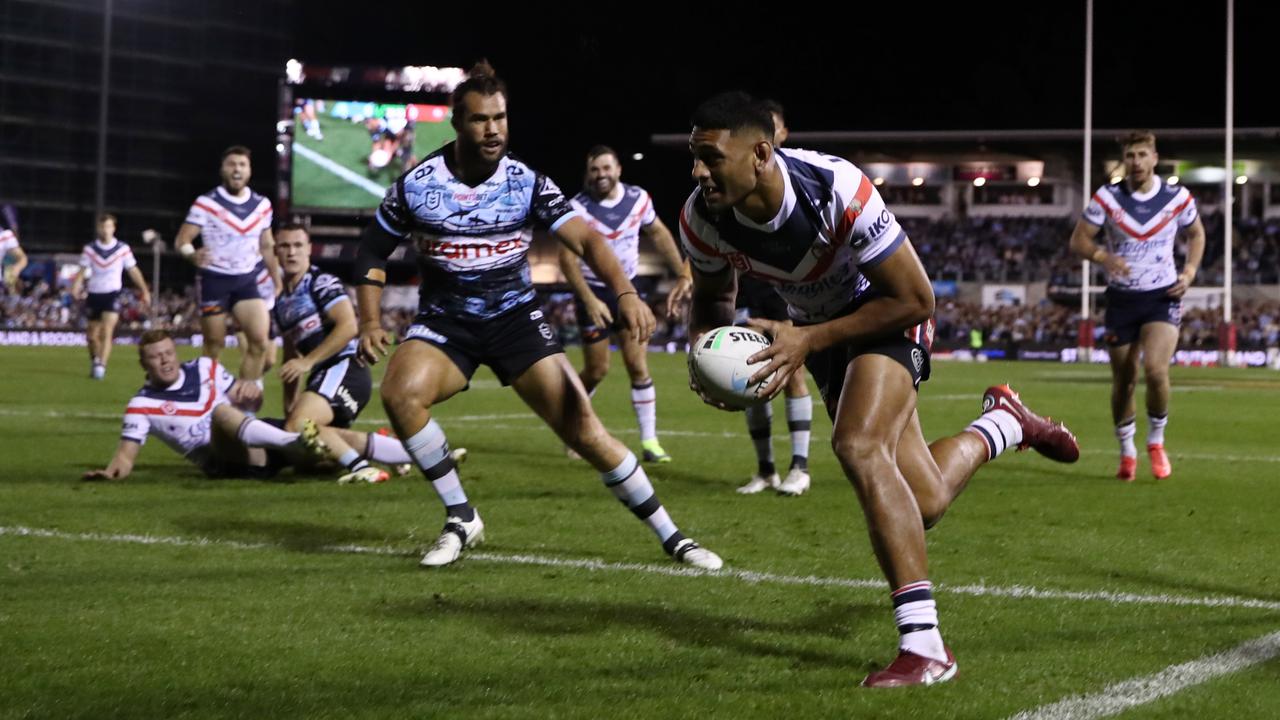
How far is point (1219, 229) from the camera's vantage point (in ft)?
191

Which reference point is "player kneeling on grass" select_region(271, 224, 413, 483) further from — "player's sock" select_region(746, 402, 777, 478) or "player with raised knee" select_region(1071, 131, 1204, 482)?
"player with raised knee" select_region(1071, 131, 1204, 482)

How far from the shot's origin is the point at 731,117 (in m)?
4.71

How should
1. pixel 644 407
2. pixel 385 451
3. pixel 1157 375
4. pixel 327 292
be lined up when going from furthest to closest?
pixel 644 407, pixel 1157 375, pixel 327 292, pixel 385 451

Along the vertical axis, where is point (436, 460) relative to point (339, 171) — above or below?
below

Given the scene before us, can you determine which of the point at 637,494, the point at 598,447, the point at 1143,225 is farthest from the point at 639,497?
the point at 1143,225

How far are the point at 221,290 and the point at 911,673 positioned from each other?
1246 centimetres

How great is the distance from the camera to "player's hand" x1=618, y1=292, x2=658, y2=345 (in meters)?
6.55

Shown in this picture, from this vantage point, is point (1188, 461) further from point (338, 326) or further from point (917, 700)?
point (917, 700)

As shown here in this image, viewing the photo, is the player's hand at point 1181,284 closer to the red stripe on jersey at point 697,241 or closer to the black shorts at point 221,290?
the red stripe on jersey at point 697,241

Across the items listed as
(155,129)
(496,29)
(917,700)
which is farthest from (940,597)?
(155,129)

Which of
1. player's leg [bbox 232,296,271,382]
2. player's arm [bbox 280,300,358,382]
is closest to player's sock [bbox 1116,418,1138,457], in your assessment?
player's arm [bbox 280,300,358,382]

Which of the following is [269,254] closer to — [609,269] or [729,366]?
[609,269]

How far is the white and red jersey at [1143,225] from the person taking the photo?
11000 mm

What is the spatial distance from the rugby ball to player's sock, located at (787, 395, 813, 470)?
5215mm
